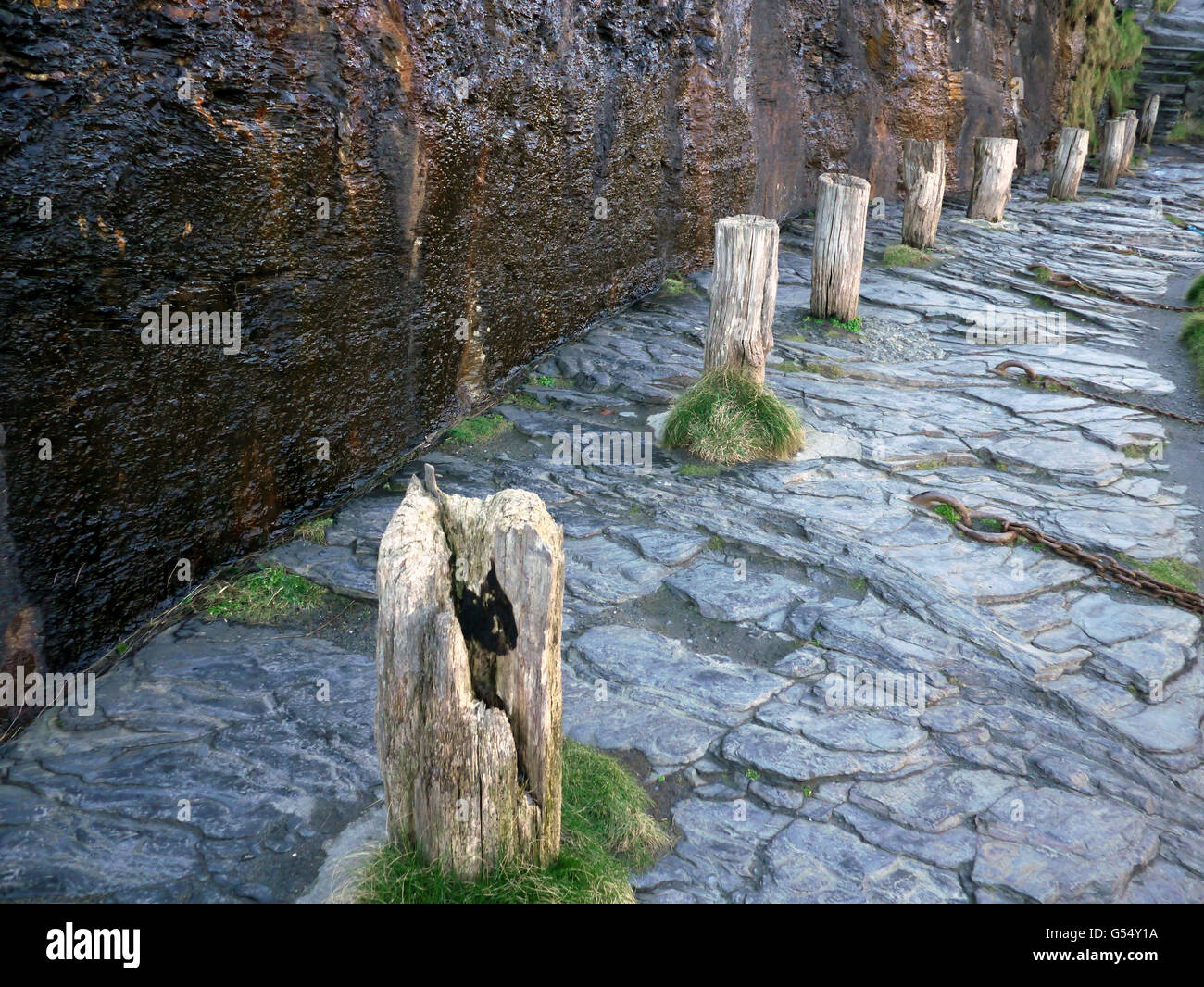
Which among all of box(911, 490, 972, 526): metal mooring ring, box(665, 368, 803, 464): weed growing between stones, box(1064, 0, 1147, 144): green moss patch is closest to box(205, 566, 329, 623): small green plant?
box(665, 368, 803, 464): weed growing between stones

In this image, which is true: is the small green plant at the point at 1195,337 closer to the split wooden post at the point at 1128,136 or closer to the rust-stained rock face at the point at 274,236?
the rust-stained rock face at the point at 274,236

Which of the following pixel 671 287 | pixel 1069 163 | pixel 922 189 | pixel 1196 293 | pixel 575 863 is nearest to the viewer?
pixel 575 863

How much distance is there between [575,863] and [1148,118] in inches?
822

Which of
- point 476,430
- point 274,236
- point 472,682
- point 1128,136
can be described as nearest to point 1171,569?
point 472,682

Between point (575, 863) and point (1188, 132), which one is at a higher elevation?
point (1188, 132)

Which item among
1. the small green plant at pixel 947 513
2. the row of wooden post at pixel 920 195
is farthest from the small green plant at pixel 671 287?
the small green plant at pixel 947 513

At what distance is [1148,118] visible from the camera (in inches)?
755

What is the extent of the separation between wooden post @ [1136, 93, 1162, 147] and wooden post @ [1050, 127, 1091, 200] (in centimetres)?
593

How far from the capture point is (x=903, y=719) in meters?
4.11

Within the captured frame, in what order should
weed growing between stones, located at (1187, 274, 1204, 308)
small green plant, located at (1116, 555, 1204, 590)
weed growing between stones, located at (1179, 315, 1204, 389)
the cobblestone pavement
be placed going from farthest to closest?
weed growing between stones, located at (1187, 274, 1204, 308) → weed growing between stones, located at (1179, 315, 1204, 389) → small green plant, located at (1116, 555, 1204, 590) → the cobblestone pavement

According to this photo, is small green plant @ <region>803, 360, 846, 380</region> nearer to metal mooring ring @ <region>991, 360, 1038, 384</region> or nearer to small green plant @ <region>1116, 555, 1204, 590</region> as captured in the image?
metal mooring ring @ <region>991, 360, 1038, 384</region>

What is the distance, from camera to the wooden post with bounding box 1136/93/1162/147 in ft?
62.0

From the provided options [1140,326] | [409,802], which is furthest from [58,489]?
[1140,326]

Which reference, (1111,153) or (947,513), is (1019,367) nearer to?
(947,513)
